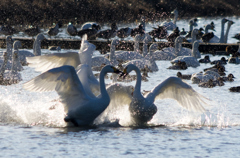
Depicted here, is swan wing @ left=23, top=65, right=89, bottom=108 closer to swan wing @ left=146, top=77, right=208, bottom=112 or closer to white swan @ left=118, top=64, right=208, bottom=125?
white swan @ left=118, top=64, right=208, bottom=125

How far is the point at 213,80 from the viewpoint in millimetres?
15375

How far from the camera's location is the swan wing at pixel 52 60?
426 inches

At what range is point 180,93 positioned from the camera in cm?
1088

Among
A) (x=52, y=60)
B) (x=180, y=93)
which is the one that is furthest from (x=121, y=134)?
(x=52, y=60)

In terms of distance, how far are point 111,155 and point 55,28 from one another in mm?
19830

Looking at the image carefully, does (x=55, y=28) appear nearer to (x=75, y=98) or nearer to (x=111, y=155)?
(x=75, y=98)

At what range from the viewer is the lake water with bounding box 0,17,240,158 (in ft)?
26.5

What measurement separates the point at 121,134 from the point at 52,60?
2.62m

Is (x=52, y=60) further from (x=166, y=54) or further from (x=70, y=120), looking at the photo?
(x=166, y=54)

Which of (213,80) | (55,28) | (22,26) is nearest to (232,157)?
(213,80)

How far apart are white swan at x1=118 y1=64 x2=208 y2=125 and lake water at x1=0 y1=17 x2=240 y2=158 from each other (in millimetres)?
285

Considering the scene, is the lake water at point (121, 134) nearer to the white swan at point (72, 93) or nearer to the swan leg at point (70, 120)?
the swan leg at point (70, 120)

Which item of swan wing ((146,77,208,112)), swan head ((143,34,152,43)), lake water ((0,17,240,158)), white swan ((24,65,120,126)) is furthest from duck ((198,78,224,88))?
white swan ((24,65,120,126))

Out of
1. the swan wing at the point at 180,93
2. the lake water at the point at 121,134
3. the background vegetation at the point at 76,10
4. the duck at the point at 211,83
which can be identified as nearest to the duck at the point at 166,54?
the duck at the point at 211,83
